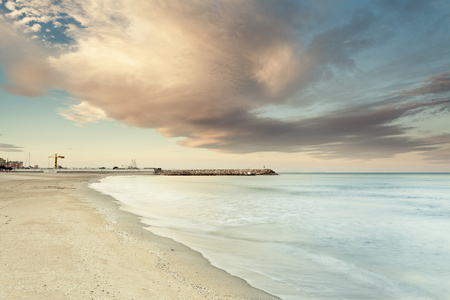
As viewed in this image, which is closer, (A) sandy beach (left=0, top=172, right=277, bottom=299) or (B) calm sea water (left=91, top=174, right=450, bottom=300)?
(A) sandy beach (left=0, top=172, right=277, bottom=299)

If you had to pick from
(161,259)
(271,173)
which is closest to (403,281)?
(161,259)

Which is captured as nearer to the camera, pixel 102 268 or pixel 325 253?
pixel 102 268

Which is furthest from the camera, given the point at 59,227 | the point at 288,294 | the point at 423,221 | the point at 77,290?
the point at 423,221

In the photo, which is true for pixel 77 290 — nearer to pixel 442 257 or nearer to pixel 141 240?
pixel 141 240

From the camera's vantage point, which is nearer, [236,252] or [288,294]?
[288,294]

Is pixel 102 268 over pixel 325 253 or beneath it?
over

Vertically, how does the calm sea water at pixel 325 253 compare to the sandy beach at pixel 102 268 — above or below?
below

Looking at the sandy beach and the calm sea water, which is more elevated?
the sandy beach

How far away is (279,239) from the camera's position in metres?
10.9

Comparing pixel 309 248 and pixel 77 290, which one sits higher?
pixel 77 290

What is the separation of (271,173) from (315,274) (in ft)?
519

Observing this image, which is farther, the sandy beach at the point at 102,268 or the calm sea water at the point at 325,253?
the calm sea water at the point at 325,253

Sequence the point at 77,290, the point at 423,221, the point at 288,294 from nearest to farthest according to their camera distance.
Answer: the point at 77,290 < the point at 288,294 < the point at 423,221

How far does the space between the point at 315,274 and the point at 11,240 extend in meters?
8.37
